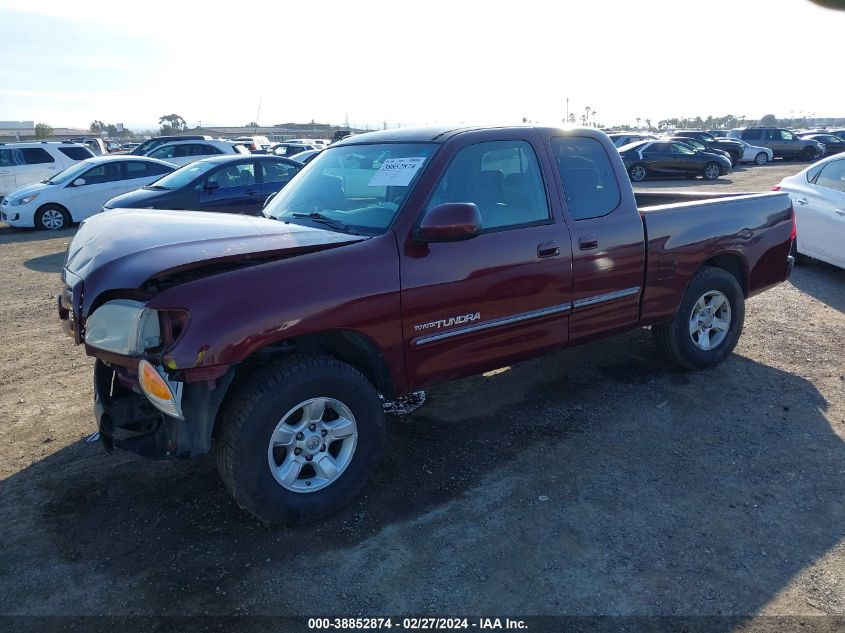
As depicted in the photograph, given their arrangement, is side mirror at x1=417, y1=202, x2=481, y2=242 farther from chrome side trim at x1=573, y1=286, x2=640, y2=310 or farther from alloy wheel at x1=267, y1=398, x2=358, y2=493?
chrome side trim at x1=573, y1=286, x2=640, y2=310

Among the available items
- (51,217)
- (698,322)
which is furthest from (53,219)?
(698,322)

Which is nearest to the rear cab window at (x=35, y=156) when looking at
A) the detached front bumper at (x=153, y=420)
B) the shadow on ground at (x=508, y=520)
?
the shadow on ground at (x=508, y=520)

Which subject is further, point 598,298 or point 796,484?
point 598,298

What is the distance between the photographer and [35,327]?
668 cm

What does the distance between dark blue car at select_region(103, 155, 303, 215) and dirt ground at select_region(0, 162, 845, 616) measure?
5.61 meters

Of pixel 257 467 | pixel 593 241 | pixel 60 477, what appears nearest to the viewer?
pixel 257 467

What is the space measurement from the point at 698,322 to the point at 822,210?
3982mm

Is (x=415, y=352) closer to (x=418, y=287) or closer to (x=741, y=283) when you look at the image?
(x=418, y=287)

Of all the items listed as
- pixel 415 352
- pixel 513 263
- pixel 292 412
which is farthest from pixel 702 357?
pixel 292 412

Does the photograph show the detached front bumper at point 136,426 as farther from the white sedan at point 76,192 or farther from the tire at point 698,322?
the white sedan at point 76,192

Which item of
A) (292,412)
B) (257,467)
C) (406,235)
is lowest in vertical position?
(257,467)

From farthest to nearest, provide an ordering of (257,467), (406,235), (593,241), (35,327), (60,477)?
(35,327) < (593,241) < (60,477) < (406,235) < (257,467)

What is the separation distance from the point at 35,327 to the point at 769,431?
267 inches

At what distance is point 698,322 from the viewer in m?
5.26
